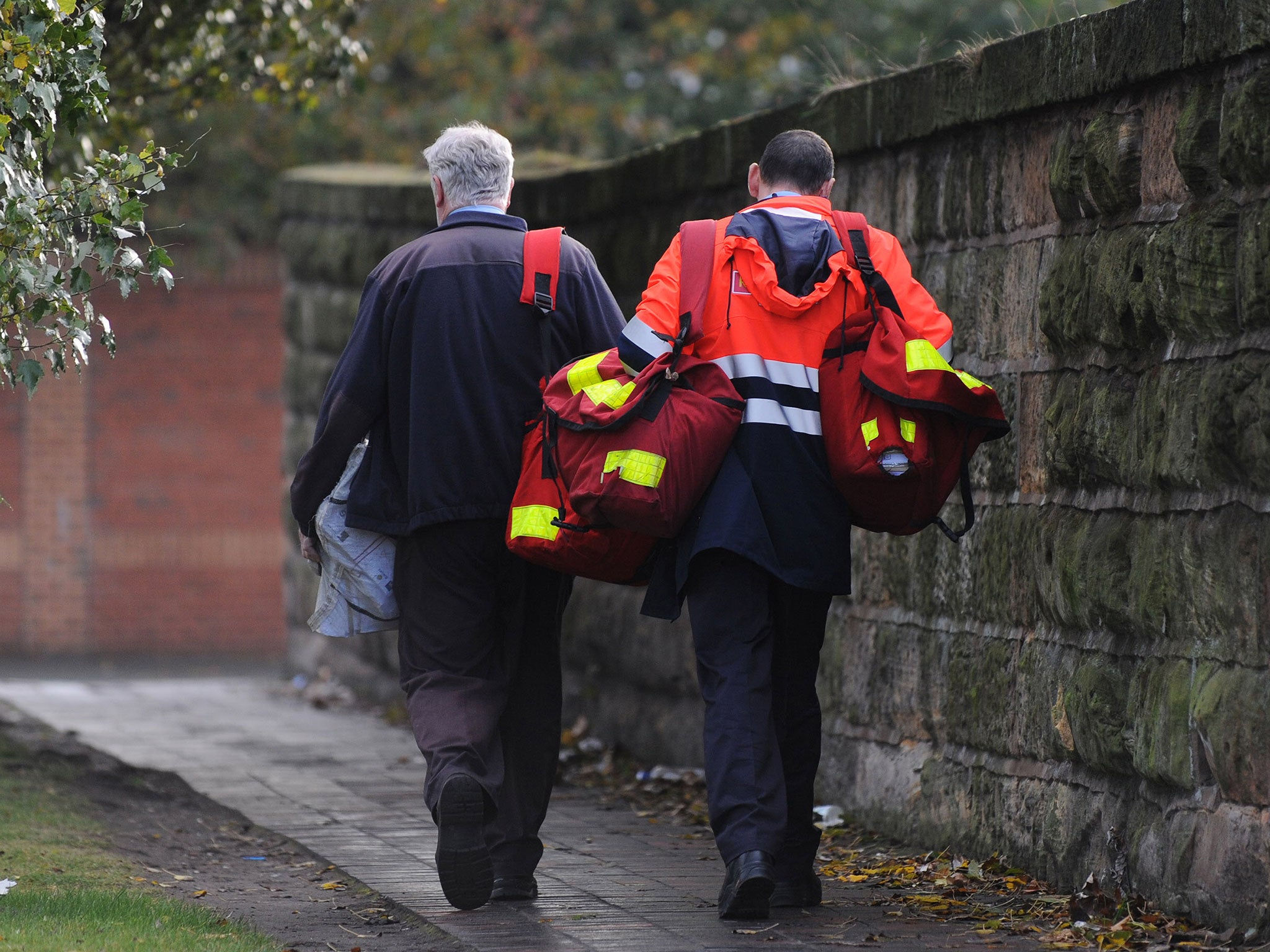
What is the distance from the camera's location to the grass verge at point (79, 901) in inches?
167

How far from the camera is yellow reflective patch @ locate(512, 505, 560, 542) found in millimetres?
4555

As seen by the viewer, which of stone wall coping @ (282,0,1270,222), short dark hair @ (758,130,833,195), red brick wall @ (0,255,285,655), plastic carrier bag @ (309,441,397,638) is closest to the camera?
stone wall coping @ (282,0,1270,222)

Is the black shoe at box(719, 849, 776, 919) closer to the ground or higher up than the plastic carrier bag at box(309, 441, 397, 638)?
closer to the ground

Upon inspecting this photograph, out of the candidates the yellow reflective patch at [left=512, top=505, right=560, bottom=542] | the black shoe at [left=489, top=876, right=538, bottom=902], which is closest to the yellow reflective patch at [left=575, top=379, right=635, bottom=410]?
the yellow reflective patch at [left=512, top=505, right=560, bottom=542]

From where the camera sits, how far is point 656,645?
24.0 ft

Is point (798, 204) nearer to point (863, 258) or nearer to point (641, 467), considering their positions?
point (863, 258)

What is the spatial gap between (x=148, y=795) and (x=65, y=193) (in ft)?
9.98

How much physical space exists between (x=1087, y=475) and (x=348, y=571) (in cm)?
192

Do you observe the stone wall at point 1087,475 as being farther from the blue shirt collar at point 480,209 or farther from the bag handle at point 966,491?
the blue shirt collar at point 480,209

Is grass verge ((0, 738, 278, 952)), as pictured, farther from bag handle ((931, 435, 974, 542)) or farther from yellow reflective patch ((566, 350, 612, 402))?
bag handle ((931, 435, 974, 542))

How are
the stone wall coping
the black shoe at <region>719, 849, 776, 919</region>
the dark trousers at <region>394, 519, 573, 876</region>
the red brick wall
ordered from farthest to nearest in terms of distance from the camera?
the red brick wall
the dark trousers at <region>394, 519, 573, 876</region>
the black shoe at <region>719, 849, 776, 919</region>
the stone wall coping

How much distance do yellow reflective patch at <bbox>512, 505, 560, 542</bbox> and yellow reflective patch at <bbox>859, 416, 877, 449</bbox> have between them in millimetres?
775

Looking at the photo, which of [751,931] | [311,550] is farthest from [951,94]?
[751,931]

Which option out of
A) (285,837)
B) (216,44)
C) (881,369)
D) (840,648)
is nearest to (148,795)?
(285,837)
